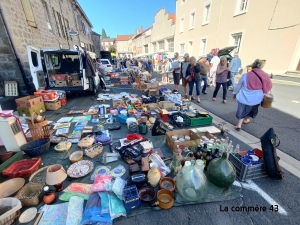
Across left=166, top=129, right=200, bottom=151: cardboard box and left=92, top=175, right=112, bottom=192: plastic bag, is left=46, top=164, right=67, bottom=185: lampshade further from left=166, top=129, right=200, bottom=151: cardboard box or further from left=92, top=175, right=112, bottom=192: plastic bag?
left=166, top=129, right=200, bottom=151: cardboard box

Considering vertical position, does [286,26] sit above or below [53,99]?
above

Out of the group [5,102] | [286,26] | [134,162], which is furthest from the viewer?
[286,26]

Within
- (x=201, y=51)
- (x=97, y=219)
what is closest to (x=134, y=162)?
(x=97, y=219)

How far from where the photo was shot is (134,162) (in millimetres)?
2434

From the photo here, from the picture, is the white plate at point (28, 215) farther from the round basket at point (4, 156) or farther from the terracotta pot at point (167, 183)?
the terracotta pot at point (167, 183)

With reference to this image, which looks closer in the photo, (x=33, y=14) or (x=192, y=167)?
(x=192, y=167)

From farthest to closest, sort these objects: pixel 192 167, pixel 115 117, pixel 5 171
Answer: pixel 115 117 → pixel 5 171 → pixel 192 167

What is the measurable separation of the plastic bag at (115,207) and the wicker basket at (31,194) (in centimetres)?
95

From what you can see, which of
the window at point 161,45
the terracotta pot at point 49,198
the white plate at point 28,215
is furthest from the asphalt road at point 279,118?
the window at point 161,45

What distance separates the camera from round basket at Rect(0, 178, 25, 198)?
75.8 inches

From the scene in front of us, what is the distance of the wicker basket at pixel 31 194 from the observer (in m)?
1.78

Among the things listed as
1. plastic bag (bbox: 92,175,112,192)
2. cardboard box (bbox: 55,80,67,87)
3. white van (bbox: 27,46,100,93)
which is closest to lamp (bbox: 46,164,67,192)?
plastic bag (bbox: 92,175,112,192)

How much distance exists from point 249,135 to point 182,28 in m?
20.1

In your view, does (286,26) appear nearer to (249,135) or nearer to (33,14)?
(249,135)
